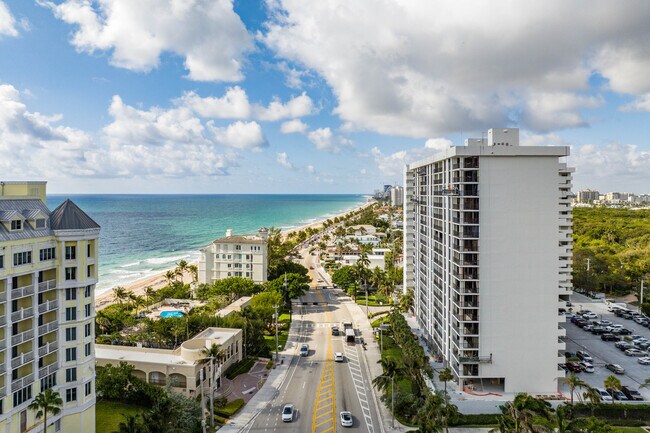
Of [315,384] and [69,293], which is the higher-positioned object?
[69,293]

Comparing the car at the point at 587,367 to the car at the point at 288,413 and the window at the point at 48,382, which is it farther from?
the window at the point at 48,382

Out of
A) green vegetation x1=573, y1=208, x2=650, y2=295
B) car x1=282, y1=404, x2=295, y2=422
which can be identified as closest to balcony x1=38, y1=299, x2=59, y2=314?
car x1=282, y1=404, x2=295, y2=422

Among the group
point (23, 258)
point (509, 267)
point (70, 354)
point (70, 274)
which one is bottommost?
point (70, 354)

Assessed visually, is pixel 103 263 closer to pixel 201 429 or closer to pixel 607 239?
pixel 201 429

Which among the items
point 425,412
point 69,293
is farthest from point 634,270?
point 69,293

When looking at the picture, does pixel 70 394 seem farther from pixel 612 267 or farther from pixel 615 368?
pixel 612 267

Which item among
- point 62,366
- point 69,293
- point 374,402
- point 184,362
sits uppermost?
point 69,293

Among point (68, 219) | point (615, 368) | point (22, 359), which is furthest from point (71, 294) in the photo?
point (615, 368)
